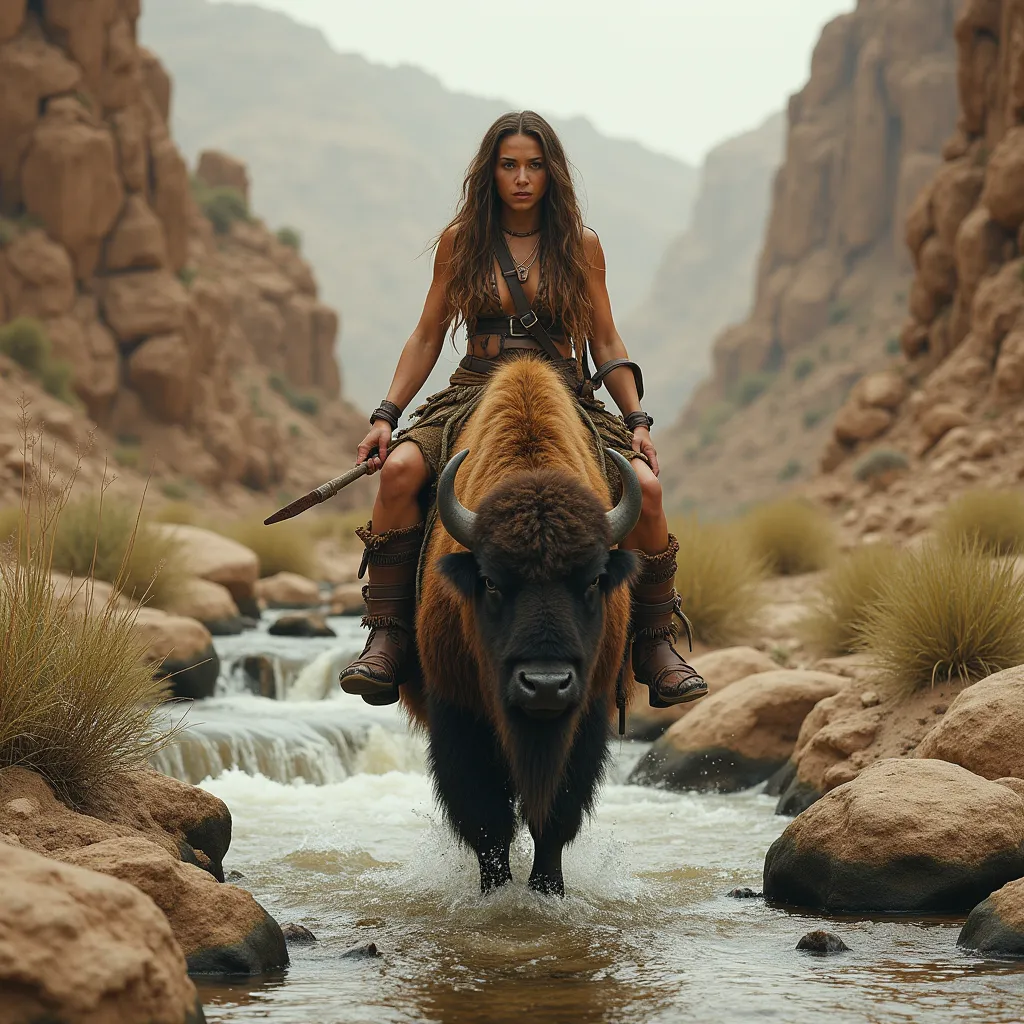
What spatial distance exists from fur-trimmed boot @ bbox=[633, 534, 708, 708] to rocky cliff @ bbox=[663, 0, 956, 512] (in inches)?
2024

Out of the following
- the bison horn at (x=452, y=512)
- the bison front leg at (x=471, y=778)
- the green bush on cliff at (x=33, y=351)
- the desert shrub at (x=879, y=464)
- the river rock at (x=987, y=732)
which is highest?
the green bush on cliff at (x=33, y=351)

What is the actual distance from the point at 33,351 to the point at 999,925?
112ft

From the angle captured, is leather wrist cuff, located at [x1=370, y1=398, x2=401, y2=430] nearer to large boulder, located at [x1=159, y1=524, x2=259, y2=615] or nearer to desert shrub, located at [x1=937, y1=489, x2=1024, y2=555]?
desert shrub, located at [x1=937, y1=489, x2=1024, y2=555]

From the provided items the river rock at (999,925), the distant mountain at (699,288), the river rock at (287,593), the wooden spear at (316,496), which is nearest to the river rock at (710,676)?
the wooden spear at (316,496)

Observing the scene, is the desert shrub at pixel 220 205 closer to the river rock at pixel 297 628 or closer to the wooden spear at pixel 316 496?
the river rock at pixel 297 628

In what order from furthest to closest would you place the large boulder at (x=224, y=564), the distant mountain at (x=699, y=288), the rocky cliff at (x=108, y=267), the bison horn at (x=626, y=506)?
the distant mountain at (x=699, y=288) → the rocky cliff at (x=108, y=267) → the large boulder at (x=224, y=564) → the bison horn at (x=626, y=506)

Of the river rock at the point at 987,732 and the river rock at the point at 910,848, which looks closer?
the river rock at the point at 910,848

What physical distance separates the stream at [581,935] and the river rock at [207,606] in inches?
217

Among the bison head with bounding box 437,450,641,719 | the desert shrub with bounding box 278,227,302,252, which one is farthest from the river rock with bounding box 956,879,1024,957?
the desert shrub with bounding box 278,227,302,252

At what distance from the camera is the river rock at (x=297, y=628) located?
17328 millimetres

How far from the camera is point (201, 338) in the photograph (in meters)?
43.3

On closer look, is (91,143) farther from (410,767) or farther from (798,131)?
(798,131)

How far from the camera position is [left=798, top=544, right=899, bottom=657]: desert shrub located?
13141 millimetres

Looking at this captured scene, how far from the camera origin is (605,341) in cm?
738
